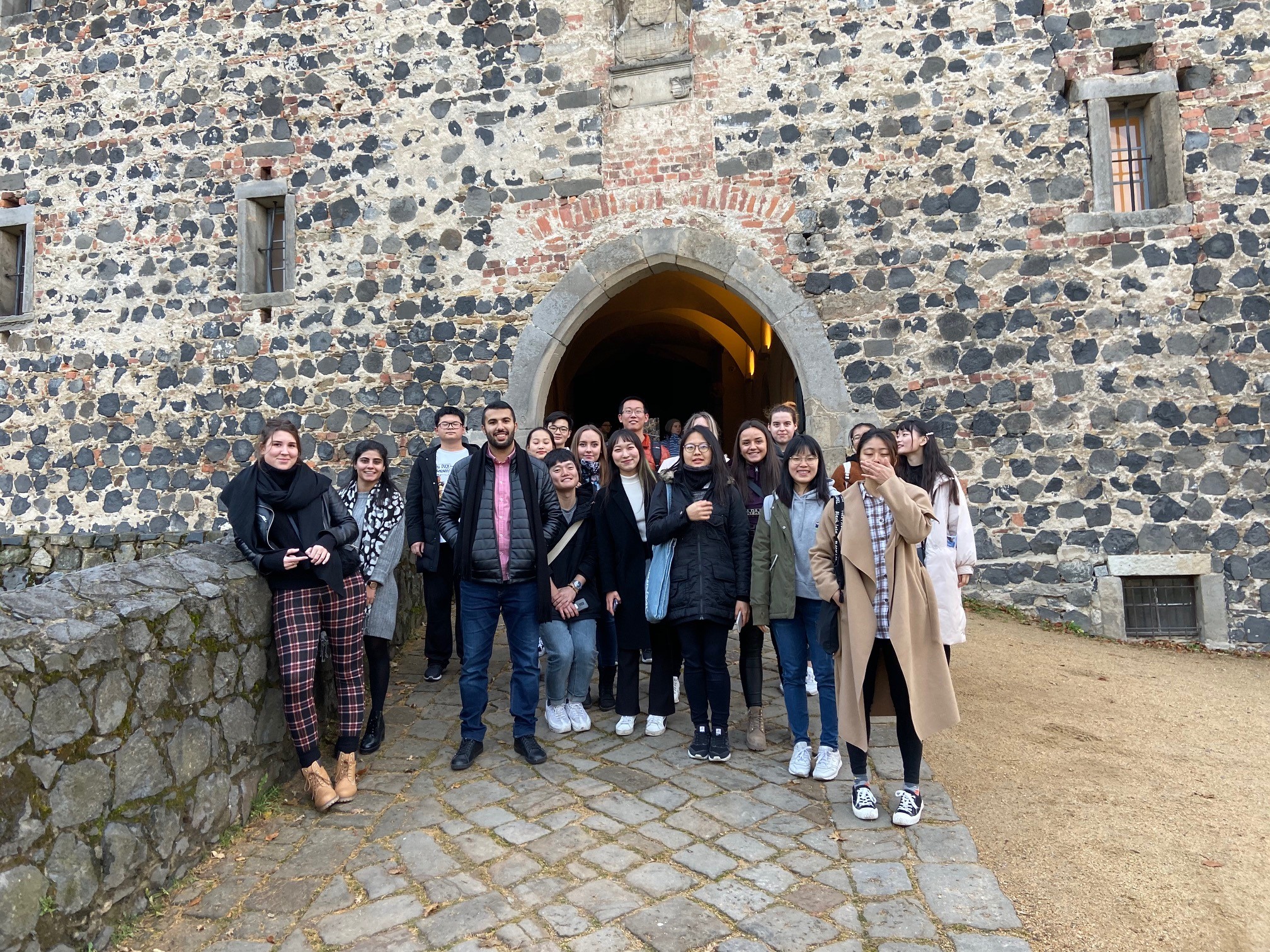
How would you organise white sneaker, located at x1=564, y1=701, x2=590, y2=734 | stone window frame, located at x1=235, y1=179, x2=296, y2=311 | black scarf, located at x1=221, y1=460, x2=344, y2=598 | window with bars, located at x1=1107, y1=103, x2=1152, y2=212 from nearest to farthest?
black scarf, located at x1=221, y1=460, x2=344, y2=598, white sneaker, located at x1=564, y1=701, x2=590, y2=734, window with bars, located at x1=1107, y1=103, x2=1152, y2=212, stone window frame, located at x1=235, y1=179, x2=296, y2=311

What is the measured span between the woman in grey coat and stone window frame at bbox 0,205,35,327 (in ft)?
20.1

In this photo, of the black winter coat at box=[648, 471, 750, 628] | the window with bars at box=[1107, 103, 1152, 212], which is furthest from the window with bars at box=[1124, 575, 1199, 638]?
the black winter coat at box=[648, 471, 750, 628]

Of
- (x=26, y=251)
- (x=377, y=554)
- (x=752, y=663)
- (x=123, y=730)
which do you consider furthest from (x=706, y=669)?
(x=26, y=251)

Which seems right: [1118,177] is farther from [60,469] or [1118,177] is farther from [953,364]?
[60,469]

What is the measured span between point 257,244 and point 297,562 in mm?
5704

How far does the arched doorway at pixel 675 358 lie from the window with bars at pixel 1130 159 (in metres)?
3.12

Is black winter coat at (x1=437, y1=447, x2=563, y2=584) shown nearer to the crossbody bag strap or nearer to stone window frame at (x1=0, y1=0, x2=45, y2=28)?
the crossbody bag strap

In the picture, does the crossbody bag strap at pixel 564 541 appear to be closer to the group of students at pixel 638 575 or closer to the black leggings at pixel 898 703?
the group of students at pixel 638 575

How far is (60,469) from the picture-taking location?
25.8 feet

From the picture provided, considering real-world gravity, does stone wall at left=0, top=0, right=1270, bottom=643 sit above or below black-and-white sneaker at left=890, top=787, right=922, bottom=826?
above

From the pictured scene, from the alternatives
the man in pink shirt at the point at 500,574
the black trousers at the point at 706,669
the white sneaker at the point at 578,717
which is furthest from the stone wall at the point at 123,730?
the black trousers at the point at 706,669

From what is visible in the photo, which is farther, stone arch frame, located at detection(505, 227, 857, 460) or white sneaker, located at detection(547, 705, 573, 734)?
stone arch frame, located at detection(505, 227, 857, 460)

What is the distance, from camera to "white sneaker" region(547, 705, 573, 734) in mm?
4180

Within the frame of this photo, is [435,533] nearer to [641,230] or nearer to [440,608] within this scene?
[440,608]
